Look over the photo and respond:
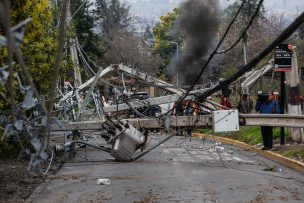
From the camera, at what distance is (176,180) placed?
604 inches

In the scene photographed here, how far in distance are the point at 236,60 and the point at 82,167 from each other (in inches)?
1427

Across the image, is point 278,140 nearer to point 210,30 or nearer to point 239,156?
point 239,156

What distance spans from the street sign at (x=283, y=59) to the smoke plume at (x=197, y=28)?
35.1ft

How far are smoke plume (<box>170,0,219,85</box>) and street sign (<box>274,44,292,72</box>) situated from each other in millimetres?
10690

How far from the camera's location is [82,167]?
18.6 meters

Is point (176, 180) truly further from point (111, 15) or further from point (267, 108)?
point (111, 15)

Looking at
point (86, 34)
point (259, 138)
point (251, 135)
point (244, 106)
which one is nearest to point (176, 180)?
point (259, 138)

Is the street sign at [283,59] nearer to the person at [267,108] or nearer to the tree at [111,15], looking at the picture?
the person at [267,108]

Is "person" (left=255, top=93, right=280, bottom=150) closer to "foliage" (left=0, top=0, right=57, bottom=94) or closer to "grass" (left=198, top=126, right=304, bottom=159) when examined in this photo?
"grass" (left=198, top=126, right=304, bottom=159)

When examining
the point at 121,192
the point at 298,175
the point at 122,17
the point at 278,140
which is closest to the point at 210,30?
the point at 278,140

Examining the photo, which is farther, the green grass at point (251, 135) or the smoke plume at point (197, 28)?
the smoke plume at point (197, 28)

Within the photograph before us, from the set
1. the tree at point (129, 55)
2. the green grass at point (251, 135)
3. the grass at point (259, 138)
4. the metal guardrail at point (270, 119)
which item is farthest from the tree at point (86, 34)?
the metal guardrail at point (270, 119)

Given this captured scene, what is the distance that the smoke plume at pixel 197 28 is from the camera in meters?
33.6

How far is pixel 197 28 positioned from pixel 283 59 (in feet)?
58.3
